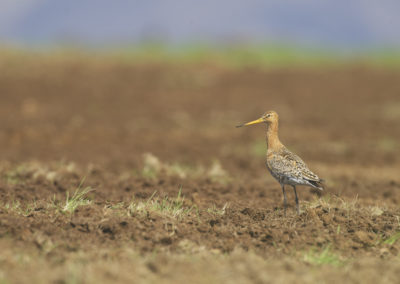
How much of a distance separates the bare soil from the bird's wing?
0.46 meters

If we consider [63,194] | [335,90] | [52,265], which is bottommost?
[335,90]

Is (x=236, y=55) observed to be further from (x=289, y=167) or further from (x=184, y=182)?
(x=289, y=167)

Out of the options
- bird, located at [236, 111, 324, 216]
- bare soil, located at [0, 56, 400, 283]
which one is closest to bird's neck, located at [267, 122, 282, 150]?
bird, located at [236, 111, 324, 216]

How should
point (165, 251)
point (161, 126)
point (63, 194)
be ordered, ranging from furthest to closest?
point (161, 126) < point (63, 194) < point (165, 251)

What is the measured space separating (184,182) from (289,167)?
2.98m

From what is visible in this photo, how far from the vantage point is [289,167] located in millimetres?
7445

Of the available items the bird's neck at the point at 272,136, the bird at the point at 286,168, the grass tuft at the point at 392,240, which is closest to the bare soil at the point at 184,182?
the grass tuft at the point at 392,240

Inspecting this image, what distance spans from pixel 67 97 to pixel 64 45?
1184 cm

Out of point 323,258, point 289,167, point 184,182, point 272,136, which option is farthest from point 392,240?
point 184,182

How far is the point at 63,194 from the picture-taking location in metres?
8.80

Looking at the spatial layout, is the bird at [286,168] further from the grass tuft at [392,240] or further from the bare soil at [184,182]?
the grass tuft at [392,240]

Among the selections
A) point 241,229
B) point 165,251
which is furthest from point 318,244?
point 165,251

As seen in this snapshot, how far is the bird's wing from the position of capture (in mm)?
7328

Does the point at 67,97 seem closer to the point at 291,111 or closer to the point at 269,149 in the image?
the point at 291,111
